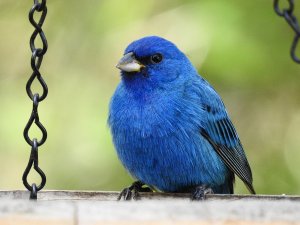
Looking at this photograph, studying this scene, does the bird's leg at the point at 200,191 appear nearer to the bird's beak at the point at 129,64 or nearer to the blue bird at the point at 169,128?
the blue bird at the point at 169,128

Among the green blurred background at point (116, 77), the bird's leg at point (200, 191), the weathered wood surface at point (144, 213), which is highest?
the green blurred background at point (116, 77)

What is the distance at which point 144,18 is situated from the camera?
5.84 m

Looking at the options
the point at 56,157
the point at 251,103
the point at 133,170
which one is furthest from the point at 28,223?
the point at 251,103

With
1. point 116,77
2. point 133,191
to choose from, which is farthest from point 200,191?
point 116,77

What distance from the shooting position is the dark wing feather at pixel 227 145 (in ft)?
15.3

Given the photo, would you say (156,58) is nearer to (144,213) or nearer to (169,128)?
(169,128)

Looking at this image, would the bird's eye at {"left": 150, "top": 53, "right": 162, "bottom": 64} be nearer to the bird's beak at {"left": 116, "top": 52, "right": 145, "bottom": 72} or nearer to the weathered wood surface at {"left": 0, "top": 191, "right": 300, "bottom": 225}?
the bird's beak at {"left": 116, "top": 52, "right": 145, "bottom": 72}

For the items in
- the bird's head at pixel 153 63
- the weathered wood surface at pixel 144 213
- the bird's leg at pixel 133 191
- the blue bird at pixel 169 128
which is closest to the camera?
the weathered wood surface at pixel 144 213

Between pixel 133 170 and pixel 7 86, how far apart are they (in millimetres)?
1544

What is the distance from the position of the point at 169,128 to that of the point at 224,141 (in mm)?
414

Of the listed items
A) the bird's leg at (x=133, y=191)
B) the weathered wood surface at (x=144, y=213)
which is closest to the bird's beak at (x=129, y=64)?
the bird's leg at (x=133, y=191)

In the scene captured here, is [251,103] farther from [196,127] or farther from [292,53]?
[292,53]

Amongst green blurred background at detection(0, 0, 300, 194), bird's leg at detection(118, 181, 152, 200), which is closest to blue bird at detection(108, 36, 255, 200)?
bird's leg at detection(118, 181, 152, 200)

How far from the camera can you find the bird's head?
467 cm
